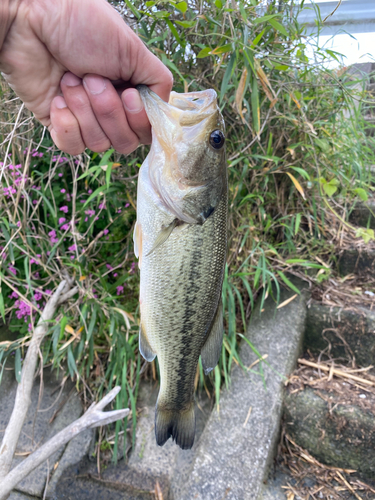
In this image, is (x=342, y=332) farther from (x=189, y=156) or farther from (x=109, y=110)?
(x=109, y=110)

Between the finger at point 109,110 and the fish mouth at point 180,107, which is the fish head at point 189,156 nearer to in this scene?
the fish mouth at point 180,107

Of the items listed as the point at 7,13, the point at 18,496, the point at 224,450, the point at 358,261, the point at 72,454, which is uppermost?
the point at 7,13

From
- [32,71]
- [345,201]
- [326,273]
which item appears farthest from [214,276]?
[345,201]

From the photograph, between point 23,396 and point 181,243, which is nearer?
point 181,243

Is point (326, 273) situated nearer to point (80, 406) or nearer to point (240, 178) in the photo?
point (240, 178)

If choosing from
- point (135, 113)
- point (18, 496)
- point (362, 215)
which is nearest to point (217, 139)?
point (135, 113)

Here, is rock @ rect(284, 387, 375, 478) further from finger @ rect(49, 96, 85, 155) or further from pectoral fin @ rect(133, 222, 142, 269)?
finger @ rect(49, 96, 85, 155)
